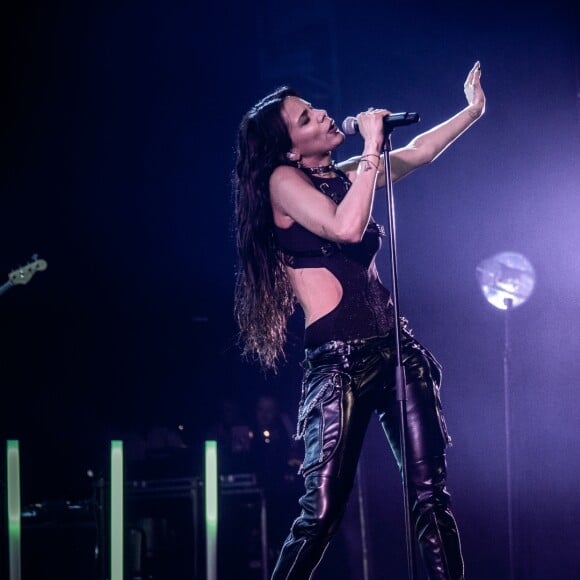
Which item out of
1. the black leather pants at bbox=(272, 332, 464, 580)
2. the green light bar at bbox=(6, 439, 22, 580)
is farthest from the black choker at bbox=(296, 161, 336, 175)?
the green light bar at bbox=(6, 439, 22, 580)

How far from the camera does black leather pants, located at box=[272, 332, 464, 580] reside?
7.55 feet

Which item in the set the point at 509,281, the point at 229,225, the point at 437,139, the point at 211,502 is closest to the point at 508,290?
the point at 509,281

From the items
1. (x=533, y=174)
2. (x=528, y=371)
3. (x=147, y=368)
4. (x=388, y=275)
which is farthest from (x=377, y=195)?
(x=147, y=368)

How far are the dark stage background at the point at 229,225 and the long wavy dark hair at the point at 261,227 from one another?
2.07 metres

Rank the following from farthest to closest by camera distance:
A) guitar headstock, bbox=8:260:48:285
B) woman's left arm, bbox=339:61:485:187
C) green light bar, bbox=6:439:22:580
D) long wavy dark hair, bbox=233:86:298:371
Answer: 1. guitar headstock, bbox=8:260:48:285
2. green light bar, bbox=6:439:22:580
3. woman's left arm, bbox=339:61:485:187
4. long wavy dark hair, bbox=233:86:298:371

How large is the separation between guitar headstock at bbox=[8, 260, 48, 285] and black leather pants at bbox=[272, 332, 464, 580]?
366cm

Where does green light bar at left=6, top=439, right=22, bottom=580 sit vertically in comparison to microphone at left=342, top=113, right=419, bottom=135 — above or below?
below

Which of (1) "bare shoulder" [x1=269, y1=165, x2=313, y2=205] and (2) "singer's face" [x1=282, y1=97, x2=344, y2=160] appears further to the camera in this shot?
(2) "singer's face" [x1=282, y1=97, x2=344, y2=160]

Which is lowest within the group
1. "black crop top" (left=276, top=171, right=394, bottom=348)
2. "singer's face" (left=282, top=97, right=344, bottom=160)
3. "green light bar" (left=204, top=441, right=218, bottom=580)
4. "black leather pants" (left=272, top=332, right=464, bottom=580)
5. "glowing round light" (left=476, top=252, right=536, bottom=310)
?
"green light bar" (left=204, top=441, right=218, bottom=580)

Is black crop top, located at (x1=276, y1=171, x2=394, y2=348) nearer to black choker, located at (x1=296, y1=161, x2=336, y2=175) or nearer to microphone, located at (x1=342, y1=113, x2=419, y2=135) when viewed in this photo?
black choker, located at (x1=296, y1=161, x2=336, y2=175)

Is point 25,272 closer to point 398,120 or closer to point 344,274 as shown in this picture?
point 344,274

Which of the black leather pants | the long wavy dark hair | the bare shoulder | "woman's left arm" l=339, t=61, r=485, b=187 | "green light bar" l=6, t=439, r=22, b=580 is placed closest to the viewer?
the black leather pants

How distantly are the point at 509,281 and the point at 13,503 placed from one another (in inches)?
111

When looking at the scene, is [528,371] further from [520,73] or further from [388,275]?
[520,73]
